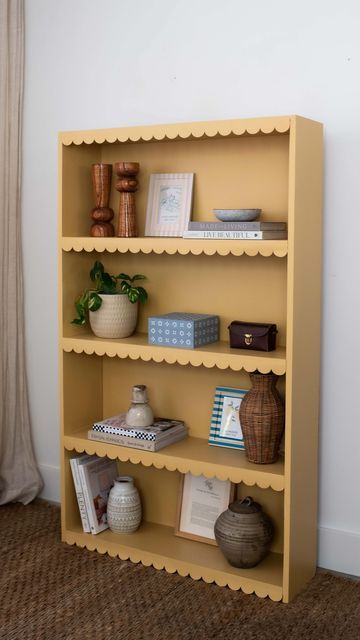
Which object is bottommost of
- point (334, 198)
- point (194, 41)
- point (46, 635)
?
point (46, 635)

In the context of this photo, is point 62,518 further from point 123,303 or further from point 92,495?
point 123,303

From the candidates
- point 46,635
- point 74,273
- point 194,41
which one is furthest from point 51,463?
point 194,41

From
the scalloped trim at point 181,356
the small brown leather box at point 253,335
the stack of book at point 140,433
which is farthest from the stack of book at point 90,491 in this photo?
the small brown leather box at point 253,335

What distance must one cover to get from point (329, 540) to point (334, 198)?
1.10 metres

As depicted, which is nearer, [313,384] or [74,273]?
[313,384]

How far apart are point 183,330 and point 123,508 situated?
69 cm

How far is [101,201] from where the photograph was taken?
2.77m

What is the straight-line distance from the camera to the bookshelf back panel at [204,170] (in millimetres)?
2531

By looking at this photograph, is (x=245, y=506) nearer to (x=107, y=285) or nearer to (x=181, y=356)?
(x=181, y=356)

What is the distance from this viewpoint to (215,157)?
8.65ft

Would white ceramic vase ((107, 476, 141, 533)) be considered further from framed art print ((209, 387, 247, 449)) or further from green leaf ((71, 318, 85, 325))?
green leaf ((71, 318, 85, 325))

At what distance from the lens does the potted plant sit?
8.85 feet

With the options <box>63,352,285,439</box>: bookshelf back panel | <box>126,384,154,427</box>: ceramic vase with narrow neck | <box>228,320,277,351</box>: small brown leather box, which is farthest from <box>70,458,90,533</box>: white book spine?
<box>228,320,277,351</box>: small brown leather box

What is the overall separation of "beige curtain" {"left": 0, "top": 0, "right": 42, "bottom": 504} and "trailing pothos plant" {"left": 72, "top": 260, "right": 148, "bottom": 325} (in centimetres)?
48
